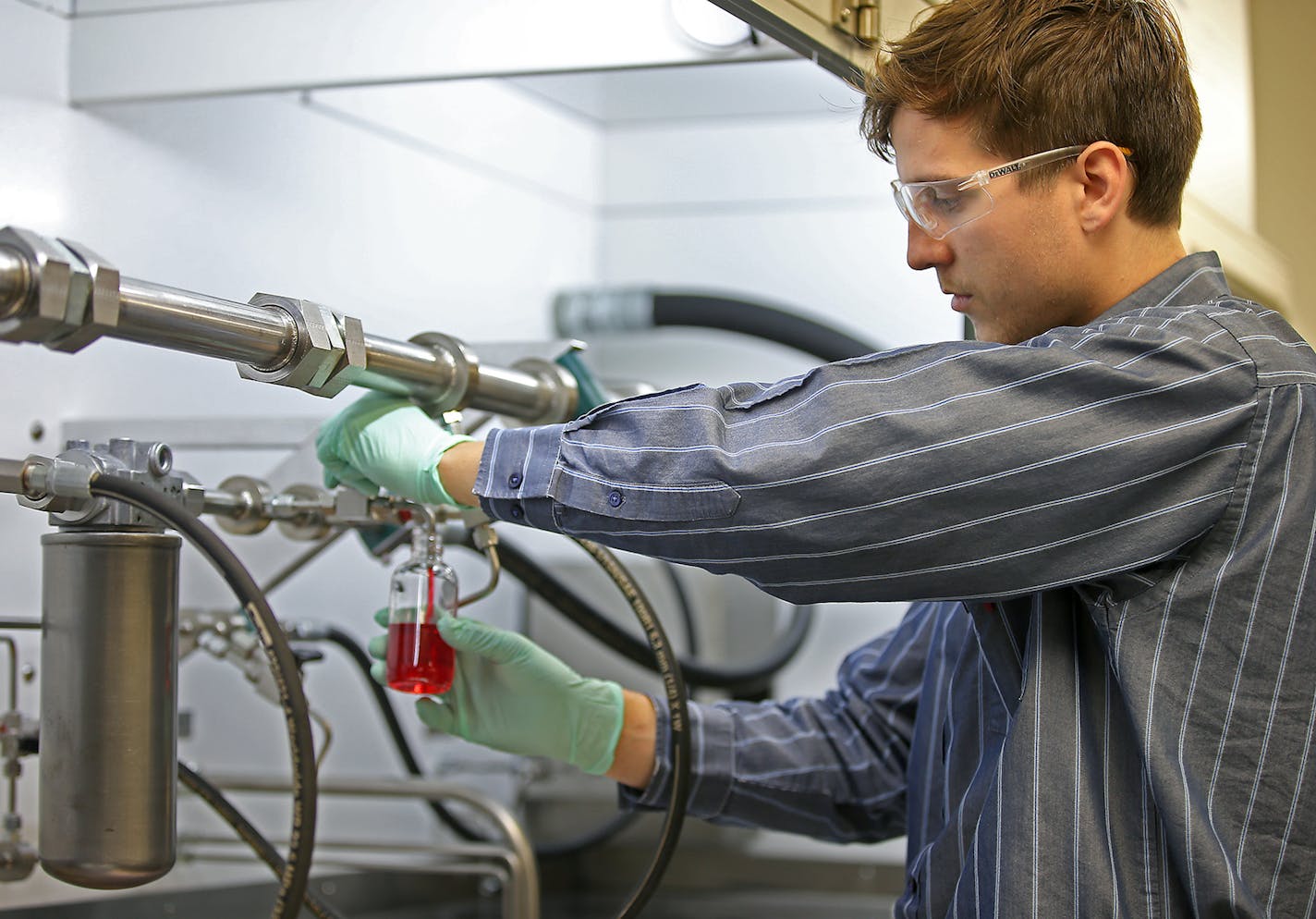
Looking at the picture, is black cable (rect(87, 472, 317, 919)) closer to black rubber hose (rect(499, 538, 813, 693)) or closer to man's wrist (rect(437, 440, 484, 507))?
man's wrist (rect(437, 440, 484, 507))

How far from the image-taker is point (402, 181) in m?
2.12

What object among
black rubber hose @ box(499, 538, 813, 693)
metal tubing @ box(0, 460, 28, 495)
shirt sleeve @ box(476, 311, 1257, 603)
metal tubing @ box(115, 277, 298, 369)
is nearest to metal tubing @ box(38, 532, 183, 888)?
metal tubing @ box(0, 460, 28, 495)

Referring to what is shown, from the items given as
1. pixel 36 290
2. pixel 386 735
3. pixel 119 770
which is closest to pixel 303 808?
pixel 119 770

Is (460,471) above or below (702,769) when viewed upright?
above

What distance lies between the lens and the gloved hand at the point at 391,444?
0.98 metres

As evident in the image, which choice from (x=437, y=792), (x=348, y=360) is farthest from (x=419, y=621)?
(x=437, y=792)

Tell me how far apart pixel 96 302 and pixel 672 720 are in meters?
0.63

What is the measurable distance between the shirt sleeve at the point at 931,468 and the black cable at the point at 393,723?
777mm

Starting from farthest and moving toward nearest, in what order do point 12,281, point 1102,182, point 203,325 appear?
point 1102,182, point 203,325, point 12,281

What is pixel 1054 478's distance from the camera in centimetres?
86

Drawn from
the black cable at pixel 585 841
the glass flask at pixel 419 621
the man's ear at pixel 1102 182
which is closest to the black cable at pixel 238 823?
the glass flask at pixel 419 621

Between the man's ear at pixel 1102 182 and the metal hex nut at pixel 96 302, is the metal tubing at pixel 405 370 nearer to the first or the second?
the metal hex nut at pixel 96 302

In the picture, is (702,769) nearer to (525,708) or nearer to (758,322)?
(525,708)

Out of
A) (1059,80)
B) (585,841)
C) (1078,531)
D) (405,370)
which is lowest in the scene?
(585,841)
